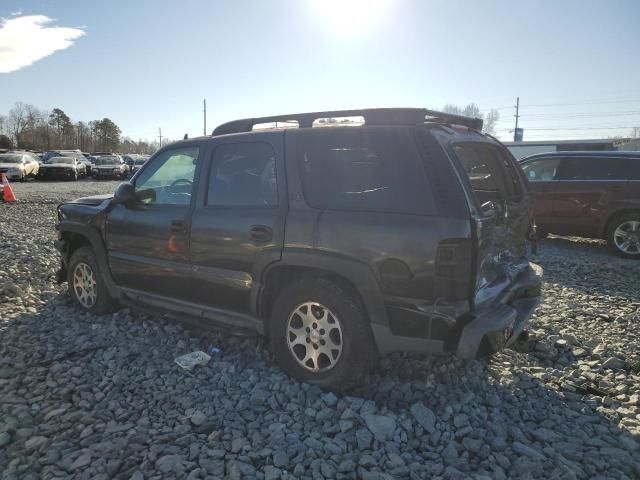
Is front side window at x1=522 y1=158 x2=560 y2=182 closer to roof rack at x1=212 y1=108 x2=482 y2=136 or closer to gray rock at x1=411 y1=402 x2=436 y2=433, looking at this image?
roof rack at x1=212 y1=108 x2=482 y2=136

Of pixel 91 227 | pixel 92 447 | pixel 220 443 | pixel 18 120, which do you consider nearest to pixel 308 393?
pixel 220 443

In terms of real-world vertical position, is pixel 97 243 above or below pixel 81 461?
above

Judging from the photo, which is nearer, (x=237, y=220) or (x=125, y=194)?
(x=237, y=220)

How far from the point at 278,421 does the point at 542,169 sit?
811 centimetres

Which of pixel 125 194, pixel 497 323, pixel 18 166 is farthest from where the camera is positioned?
pixel 18 166

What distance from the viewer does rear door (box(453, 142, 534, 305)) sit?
299 centimetres

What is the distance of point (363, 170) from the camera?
126 inches

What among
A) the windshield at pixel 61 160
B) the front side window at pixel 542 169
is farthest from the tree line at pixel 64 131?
the front side window at pixel 542 169

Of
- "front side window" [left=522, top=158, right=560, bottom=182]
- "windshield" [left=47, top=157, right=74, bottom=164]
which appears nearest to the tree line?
"windshield" [left=47, top=157, right=74, bottom=164]

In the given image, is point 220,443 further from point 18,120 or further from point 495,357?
point 18,120

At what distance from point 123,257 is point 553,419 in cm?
374

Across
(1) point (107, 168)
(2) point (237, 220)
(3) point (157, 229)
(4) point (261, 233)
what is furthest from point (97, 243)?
(1) point (107, 168)

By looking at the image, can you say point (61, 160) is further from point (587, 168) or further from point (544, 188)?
point (587, 168)

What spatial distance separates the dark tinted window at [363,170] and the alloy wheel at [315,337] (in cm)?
74
